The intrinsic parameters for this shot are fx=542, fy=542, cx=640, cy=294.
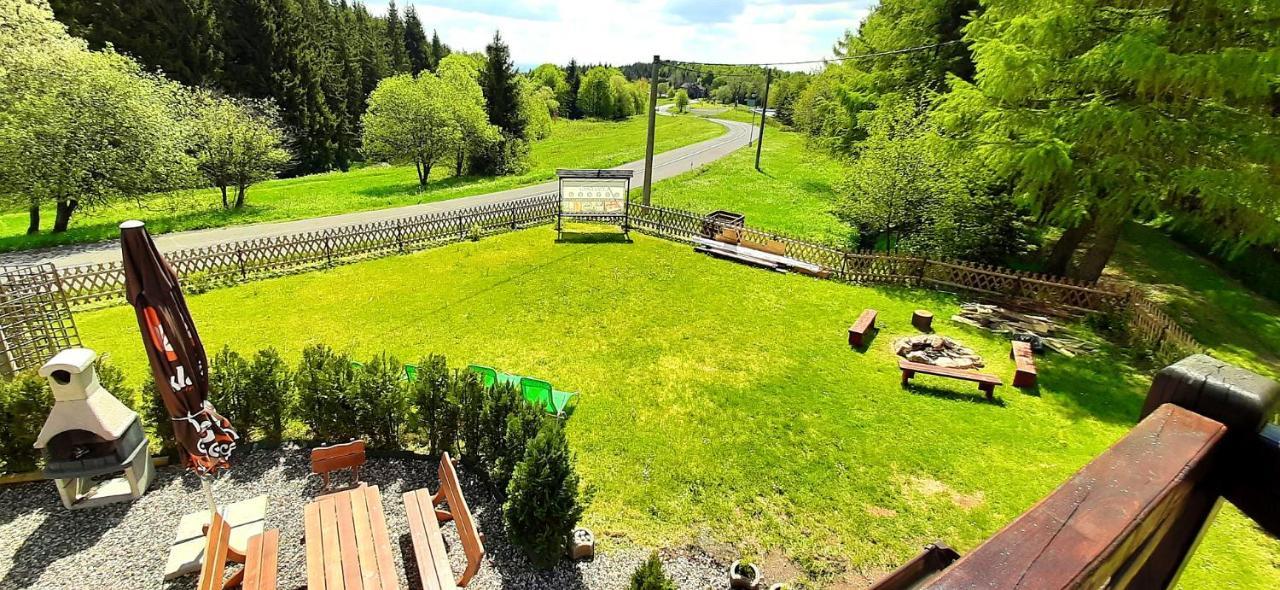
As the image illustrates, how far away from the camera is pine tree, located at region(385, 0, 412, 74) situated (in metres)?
66.2

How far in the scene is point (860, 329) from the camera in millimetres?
14156

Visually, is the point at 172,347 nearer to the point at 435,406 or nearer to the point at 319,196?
the point at 435,406

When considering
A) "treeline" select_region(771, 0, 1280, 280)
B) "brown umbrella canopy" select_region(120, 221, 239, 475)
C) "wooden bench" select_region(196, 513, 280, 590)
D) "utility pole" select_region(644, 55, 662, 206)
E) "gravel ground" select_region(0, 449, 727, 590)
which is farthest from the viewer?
"utility pole" select_region(644, 55, 662, 206)

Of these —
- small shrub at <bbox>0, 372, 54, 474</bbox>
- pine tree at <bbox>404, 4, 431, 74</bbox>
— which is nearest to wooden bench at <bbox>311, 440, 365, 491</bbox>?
small shrub at <bbox>0, 372, 54, 474</bbox>

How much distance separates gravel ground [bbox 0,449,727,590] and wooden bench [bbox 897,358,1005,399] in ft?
23.1

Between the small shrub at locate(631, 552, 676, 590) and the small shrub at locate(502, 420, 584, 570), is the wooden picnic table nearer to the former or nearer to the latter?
the small shrub at locate(502, 420, 584, 570)

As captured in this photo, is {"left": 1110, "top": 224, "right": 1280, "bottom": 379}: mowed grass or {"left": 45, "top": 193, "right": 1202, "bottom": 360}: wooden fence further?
{"left": 1110, "top": 224, "right": 1280, "bottom": 379}: mowed grass

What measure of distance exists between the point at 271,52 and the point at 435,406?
4892cm

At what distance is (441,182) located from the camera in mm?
41750

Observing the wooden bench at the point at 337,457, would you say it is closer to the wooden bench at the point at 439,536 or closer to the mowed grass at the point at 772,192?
the wooden bench at the point at 439,536

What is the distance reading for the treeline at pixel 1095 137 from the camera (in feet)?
41.5

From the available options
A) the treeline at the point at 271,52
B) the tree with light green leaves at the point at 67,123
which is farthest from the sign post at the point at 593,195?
A: the treeline at the point at 271,52

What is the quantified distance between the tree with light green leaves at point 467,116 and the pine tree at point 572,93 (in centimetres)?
4978

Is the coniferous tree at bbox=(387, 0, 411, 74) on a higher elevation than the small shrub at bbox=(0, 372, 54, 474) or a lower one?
higher
